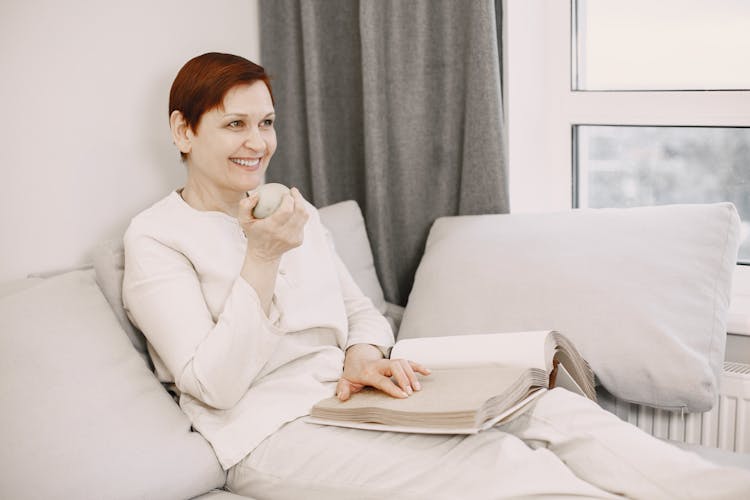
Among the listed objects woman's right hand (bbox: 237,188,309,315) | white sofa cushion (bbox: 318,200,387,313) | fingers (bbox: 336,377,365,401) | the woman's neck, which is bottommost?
fingers (bbox: 336,377,365,401)

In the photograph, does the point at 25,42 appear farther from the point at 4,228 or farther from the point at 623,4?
the point at 623,4

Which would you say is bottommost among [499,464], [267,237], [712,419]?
[712,419]

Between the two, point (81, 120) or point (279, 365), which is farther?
point (81, 120)

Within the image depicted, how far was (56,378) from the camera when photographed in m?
1.36

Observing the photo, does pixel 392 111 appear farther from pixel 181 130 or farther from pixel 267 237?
pixel 267 237

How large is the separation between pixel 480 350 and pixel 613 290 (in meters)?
0.35

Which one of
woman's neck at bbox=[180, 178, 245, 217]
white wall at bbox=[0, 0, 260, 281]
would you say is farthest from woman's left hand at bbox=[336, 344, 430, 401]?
white wall at bbox=[0, 0, 260, 281]

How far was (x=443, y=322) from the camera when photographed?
6.18 ft

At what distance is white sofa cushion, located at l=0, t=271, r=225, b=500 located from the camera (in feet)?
4.23

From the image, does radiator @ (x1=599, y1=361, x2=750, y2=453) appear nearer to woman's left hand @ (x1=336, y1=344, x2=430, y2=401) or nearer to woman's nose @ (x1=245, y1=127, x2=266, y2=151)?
woman's left hand @ (x1=336, y1=344, x2=430, y2=401)

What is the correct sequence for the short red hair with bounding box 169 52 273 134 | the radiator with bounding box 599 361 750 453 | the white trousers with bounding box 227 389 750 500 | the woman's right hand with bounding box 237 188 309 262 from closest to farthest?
the white trousers with bounding box 227 389 750 500, the woman's right hand with bounding box 237 188 309 262, the short red hair with bounding box 169 52 273 134, the radiator with bounding box 599 361 750 453

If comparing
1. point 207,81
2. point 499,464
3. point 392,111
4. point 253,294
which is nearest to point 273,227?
point 253,294

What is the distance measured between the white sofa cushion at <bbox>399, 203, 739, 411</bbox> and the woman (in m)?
0.24

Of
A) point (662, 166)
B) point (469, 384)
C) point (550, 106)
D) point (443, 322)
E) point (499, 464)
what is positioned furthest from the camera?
point (550, 106)
